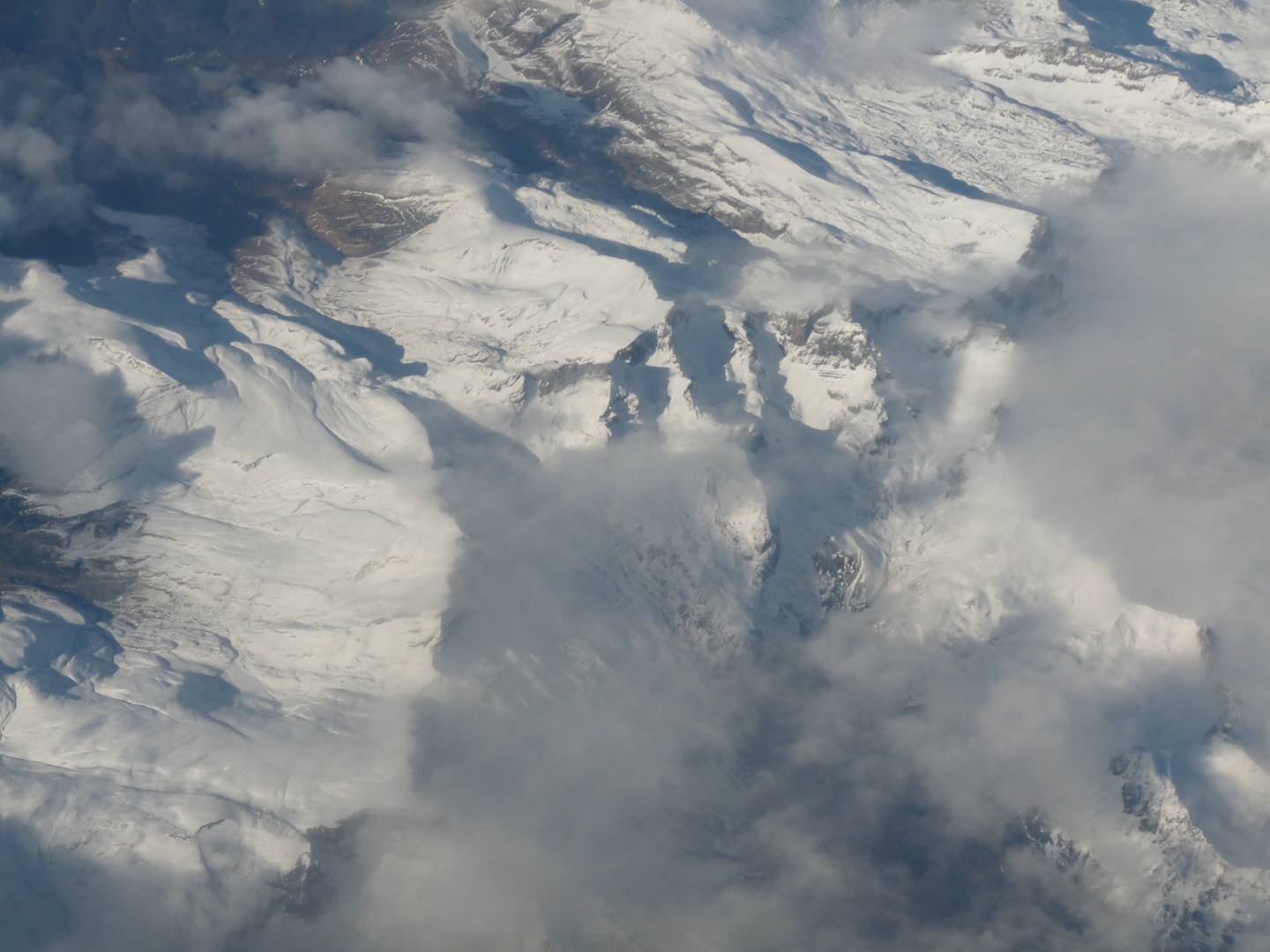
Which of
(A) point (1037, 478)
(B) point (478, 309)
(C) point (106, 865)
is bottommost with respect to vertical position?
(C) point (106, 865)

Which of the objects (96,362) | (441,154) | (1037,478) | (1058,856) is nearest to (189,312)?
(96,362)

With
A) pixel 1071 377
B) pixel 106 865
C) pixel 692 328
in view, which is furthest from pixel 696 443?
pixel 106 865

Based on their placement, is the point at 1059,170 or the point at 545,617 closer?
the point at 545,617

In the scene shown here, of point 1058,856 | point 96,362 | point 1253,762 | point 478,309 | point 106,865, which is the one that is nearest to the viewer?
point 106,865

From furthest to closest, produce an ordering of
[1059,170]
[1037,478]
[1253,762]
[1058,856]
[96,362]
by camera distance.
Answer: [1059,170], [1037,478], [96,362], [1058,856], [1253,762]

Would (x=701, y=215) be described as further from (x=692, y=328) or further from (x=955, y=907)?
(x=955, y=907)

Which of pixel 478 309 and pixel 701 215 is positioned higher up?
pixel 701 215
